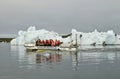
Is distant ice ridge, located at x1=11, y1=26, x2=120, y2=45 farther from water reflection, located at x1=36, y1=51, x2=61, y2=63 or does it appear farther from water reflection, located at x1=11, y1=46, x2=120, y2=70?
water reflection, located at x1=11, y1=46, x2=120, y2=70

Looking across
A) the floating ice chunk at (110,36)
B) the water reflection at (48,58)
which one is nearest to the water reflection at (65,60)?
the water reflection at (48,58)

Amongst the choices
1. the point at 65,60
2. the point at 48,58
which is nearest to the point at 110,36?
the point at 48,58

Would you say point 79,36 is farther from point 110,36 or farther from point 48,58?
point 48,58

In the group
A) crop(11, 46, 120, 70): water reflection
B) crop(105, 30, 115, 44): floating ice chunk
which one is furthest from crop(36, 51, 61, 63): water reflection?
crop(105, 30, 115, 44): floating ice chunk

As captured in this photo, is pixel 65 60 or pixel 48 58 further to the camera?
pixel 48 58

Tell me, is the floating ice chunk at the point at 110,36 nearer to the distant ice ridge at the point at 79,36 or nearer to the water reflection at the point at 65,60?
the distant ice ridge at the point at 79,36

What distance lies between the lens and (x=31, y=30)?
89.8 meters

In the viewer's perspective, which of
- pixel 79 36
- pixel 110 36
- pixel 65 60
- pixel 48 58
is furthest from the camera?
pixel 110 36

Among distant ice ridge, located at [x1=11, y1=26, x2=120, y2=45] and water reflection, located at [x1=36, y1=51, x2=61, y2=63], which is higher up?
distant ice ridge, located at [x1=11, y1=26, x2=120, y2=45]

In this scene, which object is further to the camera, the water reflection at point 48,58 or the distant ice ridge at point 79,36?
the distant ice ridge at point 79,36

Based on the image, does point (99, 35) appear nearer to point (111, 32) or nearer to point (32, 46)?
point (111, 32)

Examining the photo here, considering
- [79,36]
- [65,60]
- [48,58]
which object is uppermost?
[79,36]

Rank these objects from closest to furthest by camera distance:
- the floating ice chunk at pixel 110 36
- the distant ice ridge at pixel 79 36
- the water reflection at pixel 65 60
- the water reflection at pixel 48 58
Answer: the water reflection at pixel 65 60 → the water reflection at pixel 48 58 → the distant ice ridge at pixel 79 36 → the floating ice chunk at pixel 110 36

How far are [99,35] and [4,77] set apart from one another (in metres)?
75.7
